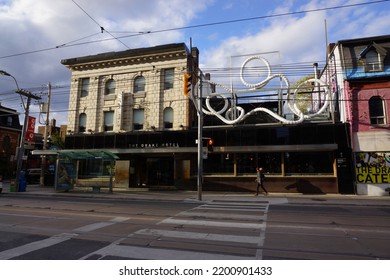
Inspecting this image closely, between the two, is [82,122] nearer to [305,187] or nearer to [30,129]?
[30,129]

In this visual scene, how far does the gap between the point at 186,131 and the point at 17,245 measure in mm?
17592

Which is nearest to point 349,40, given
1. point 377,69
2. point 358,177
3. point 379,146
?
point 377,69

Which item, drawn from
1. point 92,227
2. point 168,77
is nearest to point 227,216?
point 92,227

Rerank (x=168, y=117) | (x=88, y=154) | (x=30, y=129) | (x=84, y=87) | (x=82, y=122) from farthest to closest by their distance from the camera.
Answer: (x=84, y=87) < (x=82, y=122) < (x=30, y=129) < (x=168, y=117) < (x=88, y=154)

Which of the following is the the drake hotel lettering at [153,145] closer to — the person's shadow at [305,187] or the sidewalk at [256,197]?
the sidewalk at [256,197]

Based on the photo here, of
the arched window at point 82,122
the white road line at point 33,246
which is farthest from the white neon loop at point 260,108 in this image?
the white road line at point 33,246

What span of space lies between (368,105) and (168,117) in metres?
14.7

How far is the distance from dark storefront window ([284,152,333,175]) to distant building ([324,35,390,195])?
5.76 ft

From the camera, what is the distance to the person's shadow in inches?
836

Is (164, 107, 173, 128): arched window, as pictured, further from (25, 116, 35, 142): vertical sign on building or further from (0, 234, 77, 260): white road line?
(0, 234, 77, 260): white road line

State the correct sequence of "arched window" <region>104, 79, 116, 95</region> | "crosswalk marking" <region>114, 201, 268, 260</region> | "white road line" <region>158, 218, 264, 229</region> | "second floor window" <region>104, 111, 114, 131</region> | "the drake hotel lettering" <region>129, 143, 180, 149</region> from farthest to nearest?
1. "arched window" <region>104, 79, 116, 95</region>
2. "second floor window" <region>104, 111, 114, 131</region>
3. "the drake hotel lettering" <region>129, 143, 180, 149</region>
4. "white road line" <region>158, 218, 264, 229</region>
5. "crosswalk marking" <region>114, 201, 268, 260</region>

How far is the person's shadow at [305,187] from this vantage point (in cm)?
2123

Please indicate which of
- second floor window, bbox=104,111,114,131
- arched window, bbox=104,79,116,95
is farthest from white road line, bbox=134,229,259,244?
arched window, bbox=104,79,116,95

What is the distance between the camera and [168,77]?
25.8 meters
